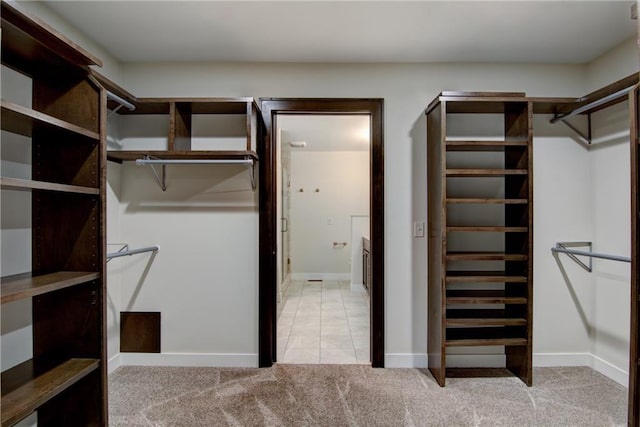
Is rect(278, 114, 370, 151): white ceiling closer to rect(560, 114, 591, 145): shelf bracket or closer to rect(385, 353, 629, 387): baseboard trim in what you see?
rect(560, 114, 591, 145): shelf bracket

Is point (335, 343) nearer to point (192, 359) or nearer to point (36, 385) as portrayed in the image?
point (192, 359)

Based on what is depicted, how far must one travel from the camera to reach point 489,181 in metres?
2.50

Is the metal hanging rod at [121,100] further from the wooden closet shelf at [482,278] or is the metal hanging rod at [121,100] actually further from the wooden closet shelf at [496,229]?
the wooden closet shelf at [482,278]

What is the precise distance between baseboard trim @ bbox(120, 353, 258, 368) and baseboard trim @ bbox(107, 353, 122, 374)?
0.02 meters

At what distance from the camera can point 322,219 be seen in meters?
6.03

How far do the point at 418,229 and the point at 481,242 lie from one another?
502 millimetres

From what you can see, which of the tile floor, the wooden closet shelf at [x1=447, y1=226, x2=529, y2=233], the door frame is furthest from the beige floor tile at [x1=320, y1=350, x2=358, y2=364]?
the wooden closet shelf at [x1=447, y1=226, x2=529, y2=233]

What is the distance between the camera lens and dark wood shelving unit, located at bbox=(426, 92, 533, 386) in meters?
2.19

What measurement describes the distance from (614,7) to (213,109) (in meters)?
2.57

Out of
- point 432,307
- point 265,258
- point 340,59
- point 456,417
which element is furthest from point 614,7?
point 265,258

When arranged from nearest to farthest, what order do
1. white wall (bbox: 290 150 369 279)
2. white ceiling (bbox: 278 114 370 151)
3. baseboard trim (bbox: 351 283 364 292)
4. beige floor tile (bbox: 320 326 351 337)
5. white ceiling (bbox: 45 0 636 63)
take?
white ceiling (bbox: 45 0 636 63) < beige floor tile (bbox: 320 326 351 337) < white ceiling (bbox: 278 114 370 151) < baseboard trim (bbox: 351 283 364 292) < white wall (bbox: 290 150 369 279)

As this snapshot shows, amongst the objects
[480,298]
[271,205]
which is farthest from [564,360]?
[271,205]

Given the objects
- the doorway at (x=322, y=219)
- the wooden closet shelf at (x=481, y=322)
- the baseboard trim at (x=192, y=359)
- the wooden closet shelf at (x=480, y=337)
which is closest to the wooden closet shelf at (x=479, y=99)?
the wooden closet shelf at (x=481, y=322)

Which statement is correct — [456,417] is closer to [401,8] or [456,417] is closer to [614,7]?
[401,8]
